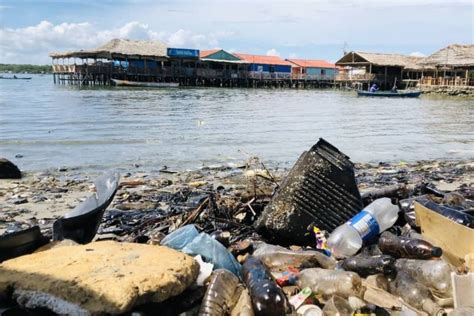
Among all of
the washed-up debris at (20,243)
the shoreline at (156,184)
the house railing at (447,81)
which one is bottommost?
the shoreline at (156,184)

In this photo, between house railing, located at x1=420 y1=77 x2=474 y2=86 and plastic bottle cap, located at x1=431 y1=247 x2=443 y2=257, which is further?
house railing, located at x1=420 y1=77 x2=474 y2=86

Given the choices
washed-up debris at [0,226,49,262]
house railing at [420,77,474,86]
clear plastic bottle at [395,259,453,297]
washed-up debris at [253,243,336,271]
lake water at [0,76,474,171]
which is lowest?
lake water at [0,76,474,171]

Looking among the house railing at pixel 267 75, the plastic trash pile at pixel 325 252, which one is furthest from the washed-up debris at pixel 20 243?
the house railing at pixel 267 75

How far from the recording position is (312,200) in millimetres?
4082

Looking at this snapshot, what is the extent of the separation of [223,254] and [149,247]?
0.53 meters

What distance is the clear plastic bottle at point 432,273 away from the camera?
297 centimetres

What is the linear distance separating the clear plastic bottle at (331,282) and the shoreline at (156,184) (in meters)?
1.71

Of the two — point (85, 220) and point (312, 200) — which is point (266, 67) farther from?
point (85, 220)

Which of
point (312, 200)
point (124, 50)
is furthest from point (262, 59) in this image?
point (312, 200)

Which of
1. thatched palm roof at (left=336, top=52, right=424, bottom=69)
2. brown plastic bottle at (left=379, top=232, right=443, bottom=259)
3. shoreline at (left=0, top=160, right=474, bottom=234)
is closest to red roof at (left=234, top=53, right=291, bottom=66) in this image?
thatched palm roof at (left=336, top=52, right=424, bottom=69)

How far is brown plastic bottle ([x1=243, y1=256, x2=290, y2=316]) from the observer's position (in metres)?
2.66

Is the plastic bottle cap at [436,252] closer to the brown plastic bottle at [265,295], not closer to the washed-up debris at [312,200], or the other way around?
the washed-up debris at [312,200]

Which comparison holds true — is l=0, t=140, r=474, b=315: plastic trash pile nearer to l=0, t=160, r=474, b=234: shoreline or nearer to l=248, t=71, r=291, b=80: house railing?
l=0, t=160, r=474, b=234: shoreline

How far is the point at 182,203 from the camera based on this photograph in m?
6.10
